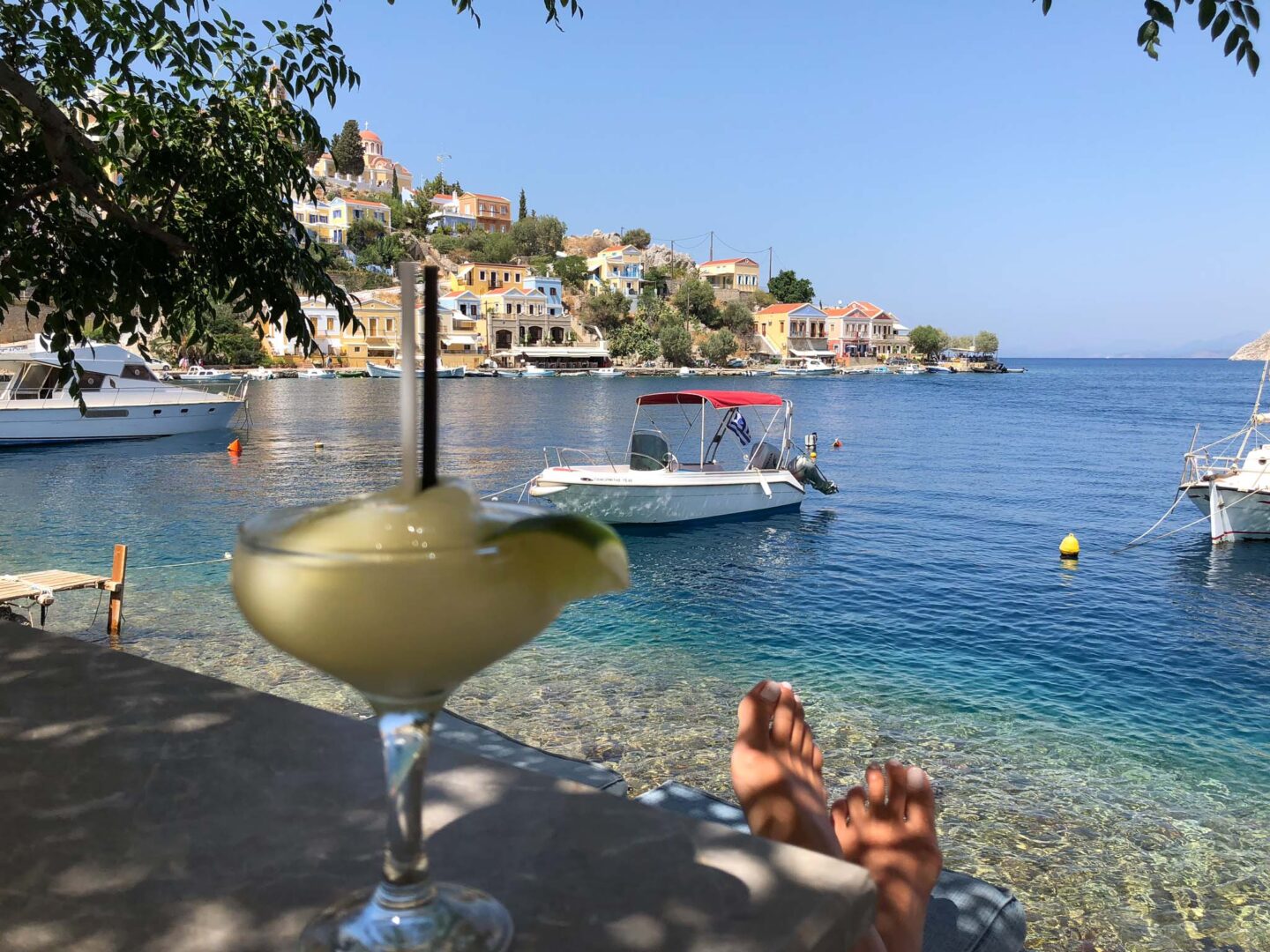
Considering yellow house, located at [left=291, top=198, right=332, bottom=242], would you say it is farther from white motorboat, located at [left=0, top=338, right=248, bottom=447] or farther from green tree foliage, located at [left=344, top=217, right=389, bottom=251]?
white motorboat, located at [left=0, top=338, right=248, bottom=447]

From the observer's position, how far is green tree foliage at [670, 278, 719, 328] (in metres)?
99.6

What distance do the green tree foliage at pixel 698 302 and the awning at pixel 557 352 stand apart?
18.2 metres

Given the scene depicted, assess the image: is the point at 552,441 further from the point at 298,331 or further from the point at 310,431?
the point at 298,331

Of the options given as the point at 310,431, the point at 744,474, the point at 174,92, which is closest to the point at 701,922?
the point at 174,92

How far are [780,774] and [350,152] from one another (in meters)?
101

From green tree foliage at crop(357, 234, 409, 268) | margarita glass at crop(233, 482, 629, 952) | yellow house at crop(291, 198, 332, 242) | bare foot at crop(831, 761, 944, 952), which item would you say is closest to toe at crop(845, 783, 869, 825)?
bare foot at crop(831, 761, 944, 952)

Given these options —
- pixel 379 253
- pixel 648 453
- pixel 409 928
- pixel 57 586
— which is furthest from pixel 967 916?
pixel 379 253

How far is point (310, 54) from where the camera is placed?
11.4 feet

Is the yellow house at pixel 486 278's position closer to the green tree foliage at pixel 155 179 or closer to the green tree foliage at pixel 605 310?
the green tree foliage at pixel 605 310

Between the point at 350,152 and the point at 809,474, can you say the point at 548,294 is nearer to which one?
the point at 350,152

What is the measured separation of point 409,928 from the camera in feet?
2.14

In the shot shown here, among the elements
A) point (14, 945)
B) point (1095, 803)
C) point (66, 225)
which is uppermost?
point (66, 225)

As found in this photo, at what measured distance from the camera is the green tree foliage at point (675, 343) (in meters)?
87.5

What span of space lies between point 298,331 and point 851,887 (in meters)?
3.36
